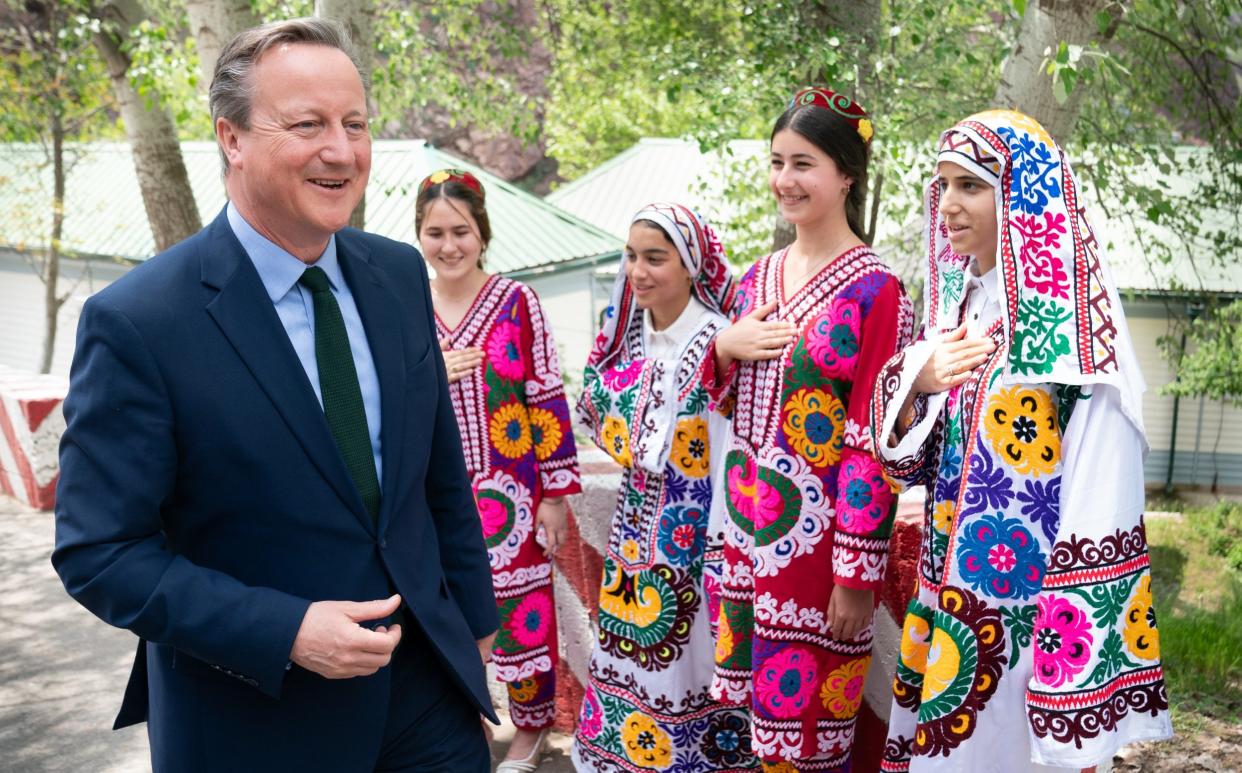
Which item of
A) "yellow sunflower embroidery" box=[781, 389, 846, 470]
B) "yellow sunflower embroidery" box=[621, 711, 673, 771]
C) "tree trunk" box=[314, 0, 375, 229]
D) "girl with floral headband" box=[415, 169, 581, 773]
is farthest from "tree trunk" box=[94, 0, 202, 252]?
"yellow sunflower embroidery" box=[781, 389, 846, 470]

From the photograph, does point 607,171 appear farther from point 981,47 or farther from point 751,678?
point 751,678

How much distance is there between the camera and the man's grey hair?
1995 millimetres

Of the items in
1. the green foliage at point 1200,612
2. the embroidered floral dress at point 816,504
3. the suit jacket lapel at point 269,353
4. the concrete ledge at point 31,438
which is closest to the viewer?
the suit jacket lapel at point 269,353

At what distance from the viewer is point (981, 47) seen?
339 inches

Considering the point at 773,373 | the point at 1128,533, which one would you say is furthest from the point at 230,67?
the point at 1128,533

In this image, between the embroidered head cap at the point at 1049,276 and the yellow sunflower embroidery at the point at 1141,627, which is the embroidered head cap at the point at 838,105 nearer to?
the embroidered head cap at the point at 1049,276

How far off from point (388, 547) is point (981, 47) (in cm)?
771

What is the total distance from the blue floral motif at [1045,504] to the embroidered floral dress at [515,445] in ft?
5.88

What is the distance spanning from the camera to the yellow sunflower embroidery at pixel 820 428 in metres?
3.04

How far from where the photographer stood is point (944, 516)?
2645mm

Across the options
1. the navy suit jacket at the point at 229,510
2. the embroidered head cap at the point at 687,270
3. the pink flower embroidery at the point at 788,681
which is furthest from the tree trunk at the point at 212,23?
the pink flower embroidery at the point at 788,681

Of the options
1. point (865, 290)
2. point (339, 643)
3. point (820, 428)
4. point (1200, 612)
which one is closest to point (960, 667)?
point (820, 428)

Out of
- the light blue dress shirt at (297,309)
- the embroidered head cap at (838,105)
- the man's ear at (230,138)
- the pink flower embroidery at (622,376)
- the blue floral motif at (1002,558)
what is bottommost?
the blue floral motif at (1002,558)

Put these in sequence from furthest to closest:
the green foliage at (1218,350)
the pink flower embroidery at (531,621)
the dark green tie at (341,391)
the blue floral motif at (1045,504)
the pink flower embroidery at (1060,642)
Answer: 1. the green foliage at (1218,350)
2. the pink flower embroidery at (531,621)
3. the blue floral motif at (1045,504)
4. the pink flower embroidery at (1060,642)
5. the dark green tie at (341,391)
